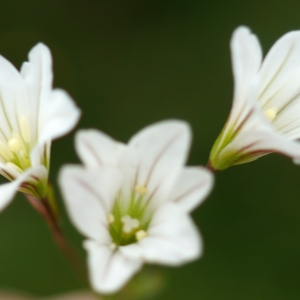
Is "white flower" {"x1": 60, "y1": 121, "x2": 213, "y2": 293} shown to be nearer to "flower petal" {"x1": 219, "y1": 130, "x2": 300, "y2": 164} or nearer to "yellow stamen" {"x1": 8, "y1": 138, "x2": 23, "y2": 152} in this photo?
"flower petal" {"x1": 219, "y1": 130, "x2": 300, "y2": 164}

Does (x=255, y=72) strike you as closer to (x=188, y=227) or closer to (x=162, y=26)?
(x=188, y=227)

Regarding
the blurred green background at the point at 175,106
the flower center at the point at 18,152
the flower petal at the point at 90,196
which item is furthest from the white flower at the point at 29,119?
the blurred green background at the point at 175,106

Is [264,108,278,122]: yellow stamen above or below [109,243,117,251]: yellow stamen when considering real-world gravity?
above

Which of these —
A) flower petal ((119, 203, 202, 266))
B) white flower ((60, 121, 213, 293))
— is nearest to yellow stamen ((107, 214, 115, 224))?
white flower ((60, 121, 213, 293))

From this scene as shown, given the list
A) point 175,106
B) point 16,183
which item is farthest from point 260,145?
point 175,106

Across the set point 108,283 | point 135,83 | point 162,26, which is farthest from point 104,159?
point 162,26

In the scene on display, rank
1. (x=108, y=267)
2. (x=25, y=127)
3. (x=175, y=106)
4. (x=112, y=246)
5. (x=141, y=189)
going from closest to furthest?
(x=108, y=267) < (x=112, y=246) < (x=141, y=189) < (x=25, y=127) < (x=175, y=106)

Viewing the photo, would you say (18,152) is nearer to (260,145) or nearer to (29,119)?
(29,119)
